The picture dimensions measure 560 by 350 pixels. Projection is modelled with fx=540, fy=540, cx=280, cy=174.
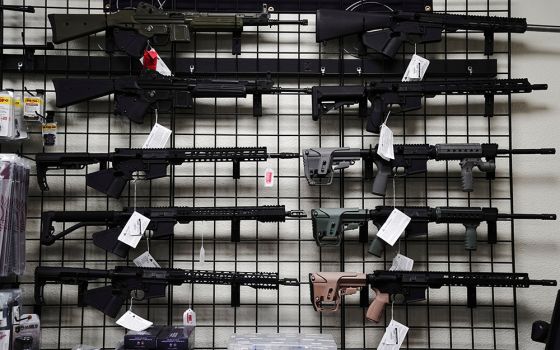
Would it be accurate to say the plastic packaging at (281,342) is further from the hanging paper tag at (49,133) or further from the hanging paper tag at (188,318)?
the hanging paper tag at (49,133)

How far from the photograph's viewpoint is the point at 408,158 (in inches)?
110

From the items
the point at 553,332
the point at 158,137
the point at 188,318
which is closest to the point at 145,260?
the point at 188,318

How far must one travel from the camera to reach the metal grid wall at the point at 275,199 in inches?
114

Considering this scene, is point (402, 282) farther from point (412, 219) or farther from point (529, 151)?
point (529, 151)

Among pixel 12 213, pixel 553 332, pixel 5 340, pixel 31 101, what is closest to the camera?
pixel 553 332

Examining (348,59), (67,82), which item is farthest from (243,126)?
(67,82)

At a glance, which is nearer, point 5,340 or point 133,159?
point 5,340

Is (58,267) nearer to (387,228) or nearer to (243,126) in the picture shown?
(243,126)

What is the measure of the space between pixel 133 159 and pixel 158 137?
171 millimetres

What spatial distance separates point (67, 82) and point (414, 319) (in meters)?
2.21

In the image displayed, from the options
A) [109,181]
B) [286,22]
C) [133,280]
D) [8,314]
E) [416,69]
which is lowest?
[8,314]

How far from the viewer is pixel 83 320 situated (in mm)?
2873

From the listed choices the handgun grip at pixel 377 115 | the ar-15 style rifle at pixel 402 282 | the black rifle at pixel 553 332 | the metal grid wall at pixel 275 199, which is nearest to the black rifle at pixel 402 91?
the handgun grip at pixel 377 115

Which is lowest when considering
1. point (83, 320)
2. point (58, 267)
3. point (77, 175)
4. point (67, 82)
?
point (83, 320)
